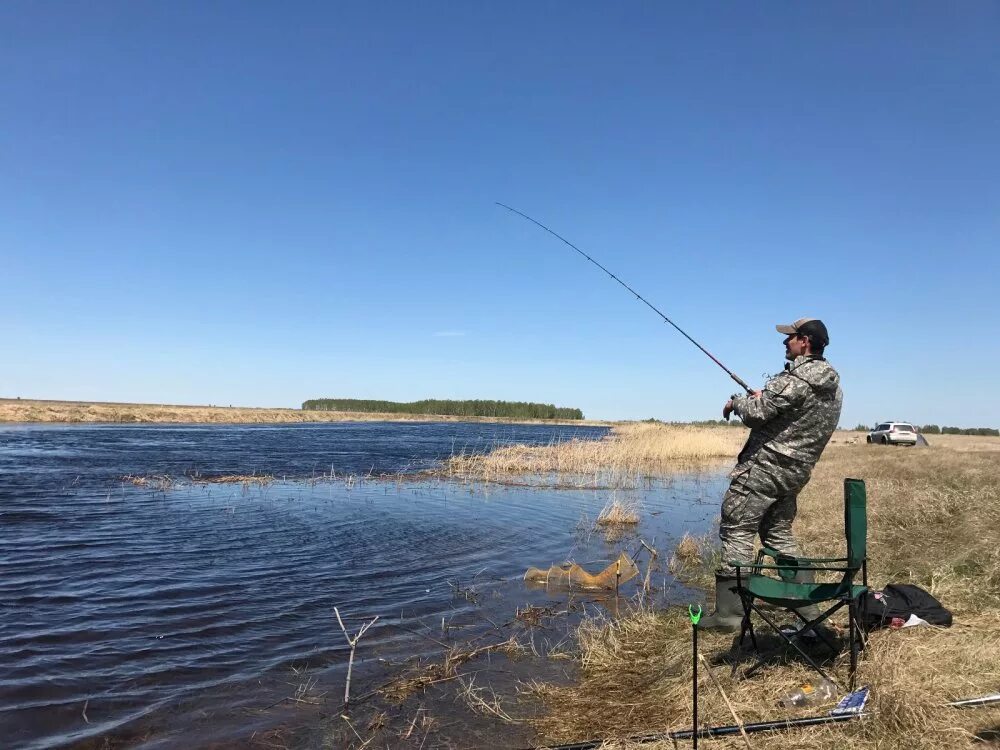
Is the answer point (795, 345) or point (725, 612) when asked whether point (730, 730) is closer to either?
point (725, 612)

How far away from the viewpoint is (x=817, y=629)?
452cm

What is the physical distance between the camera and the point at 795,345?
189 inches

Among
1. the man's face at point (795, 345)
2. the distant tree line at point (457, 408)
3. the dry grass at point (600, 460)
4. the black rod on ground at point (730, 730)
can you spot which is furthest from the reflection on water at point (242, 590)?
the distant tree line at point (457, 408)

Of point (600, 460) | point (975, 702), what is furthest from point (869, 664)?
point (600, 460)

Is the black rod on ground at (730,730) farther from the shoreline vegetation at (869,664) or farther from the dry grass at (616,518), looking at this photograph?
the dry grass at (616,518)

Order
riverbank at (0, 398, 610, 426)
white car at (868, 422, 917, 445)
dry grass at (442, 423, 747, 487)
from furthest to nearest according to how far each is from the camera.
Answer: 1. riverbank at (0, 398, 610, 426)
2. white car at (868, 422, 917, 445)
3. dry grass at (442, 423, 747, 487)

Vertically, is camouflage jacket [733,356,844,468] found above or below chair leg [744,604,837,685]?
above

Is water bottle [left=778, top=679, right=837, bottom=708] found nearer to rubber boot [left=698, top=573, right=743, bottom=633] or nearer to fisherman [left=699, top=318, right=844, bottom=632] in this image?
fisherman [left=699, top=318, right=844, bottom=632]

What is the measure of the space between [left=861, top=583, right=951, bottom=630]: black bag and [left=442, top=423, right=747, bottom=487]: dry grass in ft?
55.4

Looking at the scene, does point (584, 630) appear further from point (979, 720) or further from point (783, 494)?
point (979, 720)

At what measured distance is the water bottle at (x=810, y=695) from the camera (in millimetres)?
3904

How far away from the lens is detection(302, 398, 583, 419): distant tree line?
132 m

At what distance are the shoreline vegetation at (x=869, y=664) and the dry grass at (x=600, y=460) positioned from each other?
12.9m

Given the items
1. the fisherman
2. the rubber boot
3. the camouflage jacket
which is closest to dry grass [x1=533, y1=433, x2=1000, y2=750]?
the rubber boot
